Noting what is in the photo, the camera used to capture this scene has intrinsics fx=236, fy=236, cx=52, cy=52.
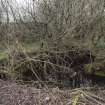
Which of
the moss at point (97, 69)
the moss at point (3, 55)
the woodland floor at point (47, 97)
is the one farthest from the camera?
the moss at point (97, 69)

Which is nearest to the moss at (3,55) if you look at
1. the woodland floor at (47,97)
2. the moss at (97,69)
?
the woodland floor at (47,97)

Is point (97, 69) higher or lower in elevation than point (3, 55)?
lower

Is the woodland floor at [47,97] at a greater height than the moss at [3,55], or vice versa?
the moss at [3,55]

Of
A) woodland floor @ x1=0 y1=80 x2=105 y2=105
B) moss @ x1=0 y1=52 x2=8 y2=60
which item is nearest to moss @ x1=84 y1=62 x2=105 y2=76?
woodland floor @ x1=0 y1=80 x2=105 y2=105

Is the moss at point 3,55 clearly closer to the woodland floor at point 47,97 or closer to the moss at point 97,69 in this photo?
the woodland floor at point 47,97

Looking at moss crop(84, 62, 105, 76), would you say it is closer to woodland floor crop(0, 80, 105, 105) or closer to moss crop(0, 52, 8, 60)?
woodland floor crop(0, 80, 105, 105)

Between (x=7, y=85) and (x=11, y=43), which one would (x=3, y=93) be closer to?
(x=7, y=85)

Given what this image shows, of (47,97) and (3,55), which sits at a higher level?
(3,55)

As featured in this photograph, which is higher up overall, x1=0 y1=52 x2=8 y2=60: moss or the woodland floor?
x1=0 y1=52 x2=8 y2=60: moss

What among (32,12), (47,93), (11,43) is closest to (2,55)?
(11,43)

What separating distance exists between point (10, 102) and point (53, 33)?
2.94 m

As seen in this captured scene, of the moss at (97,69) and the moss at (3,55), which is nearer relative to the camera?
the moss at (3,55)

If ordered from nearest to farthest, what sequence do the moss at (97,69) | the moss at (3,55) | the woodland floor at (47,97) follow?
the woodland floor at (47,97)
the moss at (3,55)
the moss at (97,69)

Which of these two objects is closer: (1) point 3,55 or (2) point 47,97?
(2) point 47,97
